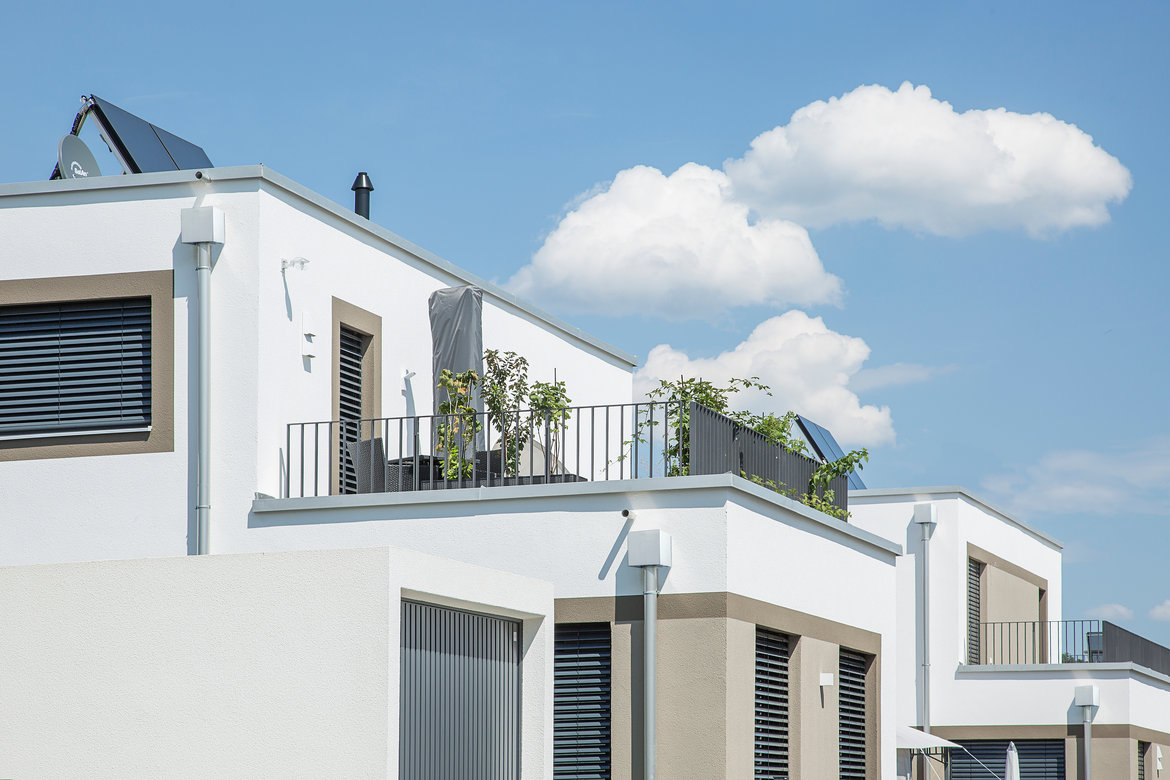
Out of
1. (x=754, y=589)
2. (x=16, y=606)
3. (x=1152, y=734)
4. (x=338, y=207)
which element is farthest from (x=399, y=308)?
(x=1152, y=734)

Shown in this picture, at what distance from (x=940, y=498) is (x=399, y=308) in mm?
9977

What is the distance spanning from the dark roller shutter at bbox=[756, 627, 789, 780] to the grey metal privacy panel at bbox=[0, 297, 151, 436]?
19.0 feet

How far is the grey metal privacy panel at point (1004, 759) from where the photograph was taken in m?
21.1

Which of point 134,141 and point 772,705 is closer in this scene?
point 772,705

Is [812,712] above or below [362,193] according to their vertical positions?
below

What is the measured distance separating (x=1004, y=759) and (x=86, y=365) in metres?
14.2

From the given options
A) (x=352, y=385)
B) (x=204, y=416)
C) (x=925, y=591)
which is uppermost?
(x=352, y=385)

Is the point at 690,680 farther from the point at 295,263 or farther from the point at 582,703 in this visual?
the point at 295,263

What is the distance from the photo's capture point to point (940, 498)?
22.0 metres

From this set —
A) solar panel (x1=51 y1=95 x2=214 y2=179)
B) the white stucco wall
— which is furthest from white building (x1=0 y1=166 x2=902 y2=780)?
solar panel (x1=51 y1=95 x2=214 y2=179)

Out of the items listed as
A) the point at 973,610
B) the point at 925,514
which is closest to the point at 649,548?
the point at 925,514

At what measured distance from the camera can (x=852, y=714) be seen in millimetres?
14430

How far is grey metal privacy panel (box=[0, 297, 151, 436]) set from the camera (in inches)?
526

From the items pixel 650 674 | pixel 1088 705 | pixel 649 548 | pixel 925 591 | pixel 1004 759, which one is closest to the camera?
pixel 650 674
